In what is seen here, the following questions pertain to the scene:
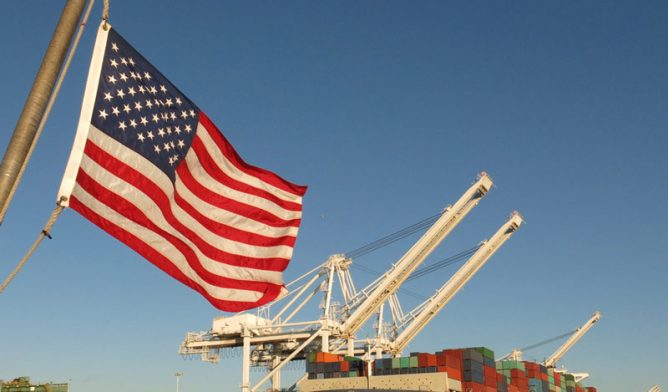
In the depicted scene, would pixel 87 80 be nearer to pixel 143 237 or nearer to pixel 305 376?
pixel 143 237

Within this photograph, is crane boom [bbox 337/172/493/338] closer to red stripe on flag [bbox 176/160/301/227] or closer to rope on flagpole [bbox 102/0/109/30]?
red stripe on flag [bbox 176/160/301/227]

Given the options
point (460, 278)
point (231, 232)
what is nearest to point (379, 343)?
point (460, 278)

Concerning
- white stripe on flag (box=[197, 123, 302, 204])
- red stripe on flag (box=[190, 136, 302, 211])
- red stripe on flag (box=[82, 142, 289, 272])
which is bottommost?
red stripe on flag (box=[82, 142, 289, 272])

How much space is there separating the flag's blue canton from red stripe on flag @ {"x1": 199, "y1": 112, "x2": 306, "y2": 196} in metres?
0.55

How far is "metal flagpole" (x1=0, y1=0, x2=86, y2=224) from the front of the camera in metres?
8.07

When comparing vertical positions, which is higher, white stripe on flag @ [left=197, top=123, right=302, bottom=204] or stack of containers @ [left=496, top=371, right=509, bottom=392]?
stack of containers @ [left=496, top=371, right=509, bottom=392]

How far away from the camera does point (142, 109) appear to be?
11.8 metres

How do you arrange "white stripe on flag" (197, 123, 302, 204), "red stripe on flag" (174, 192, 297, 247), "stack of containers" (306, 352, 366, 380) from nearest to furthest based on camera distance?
"red stripe on flag" (174, 192, 297, 247) → "white stripe on flag" (197, 123, 302, 204) → "stack of containers" (306, 352, 366, 380)

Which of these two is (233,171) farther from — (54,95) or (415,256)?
(415,256)

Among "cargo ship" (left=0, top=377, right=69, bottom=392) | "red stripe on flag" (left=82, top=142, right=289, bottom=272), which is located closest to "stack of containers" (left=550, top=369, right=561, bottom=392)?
"cargo ship" (left=0, top=377, right=69, bottom=392)

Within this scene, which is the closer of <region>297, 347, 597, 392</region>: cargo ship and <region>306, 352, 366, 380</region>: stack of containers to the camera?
<region>297, 347, 597, 392</region>: cargo ship

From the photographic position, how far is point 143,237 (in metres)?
12.2

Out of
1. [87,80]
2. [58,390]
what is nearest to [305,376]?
[58,390]

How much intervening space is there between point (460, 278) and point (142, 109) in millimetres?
82618
